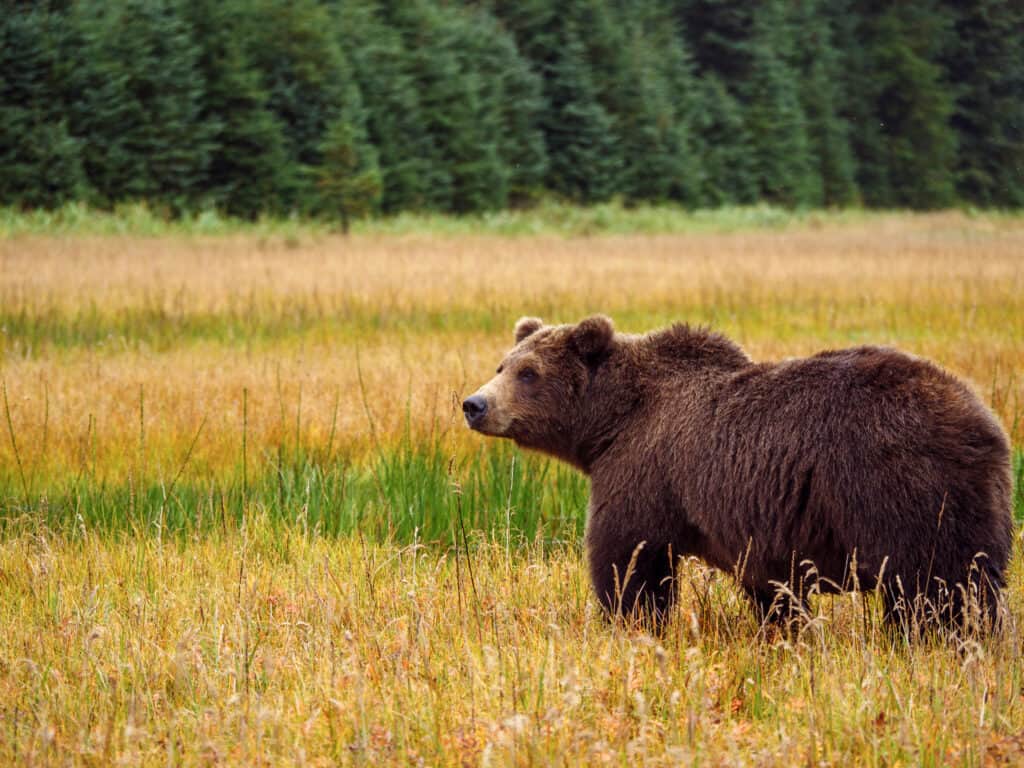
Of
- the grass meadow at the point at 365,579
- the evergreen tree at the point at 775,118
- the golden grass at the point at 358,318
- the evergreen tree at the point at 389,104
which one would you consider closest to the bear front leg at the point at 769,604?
the grass meadow at the point at 365,579

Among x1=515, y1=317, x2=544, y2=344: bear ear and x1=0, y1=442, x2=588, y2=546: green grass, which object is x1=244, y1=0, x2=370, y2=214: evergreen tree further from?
x1=515, y1=317, x2=544, y2=344: bear ear

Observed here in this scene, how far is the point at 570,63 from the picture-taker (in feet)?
152

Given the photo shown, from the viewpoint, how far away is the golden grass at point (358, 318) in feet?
29.7

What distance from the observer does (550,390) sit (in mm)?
5422

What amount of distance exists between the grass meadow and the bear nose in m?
0.39

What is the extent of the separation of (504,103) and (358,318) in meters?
30.7

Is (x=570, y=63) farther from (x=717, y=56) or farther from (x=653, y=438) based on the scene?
(x=653, y=438)

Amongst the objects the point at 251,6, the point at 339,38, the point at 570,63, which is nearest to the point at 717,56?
the point at 570,63

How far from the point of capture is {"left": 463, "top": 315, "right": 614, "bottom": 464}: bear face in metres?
5.34

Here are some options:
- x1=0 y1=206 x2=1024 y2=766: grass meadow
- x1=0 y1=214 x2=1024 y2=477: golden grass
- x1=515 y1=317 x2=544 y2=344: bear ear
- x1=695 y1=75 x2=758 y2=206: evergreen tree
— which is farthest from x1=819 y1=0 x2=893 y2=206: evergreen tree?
x1=515 y1=317 x2=544 y2=344: bear ear

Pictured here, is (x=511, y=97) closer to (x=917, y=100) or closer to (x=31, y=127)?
(x=31, y=127)

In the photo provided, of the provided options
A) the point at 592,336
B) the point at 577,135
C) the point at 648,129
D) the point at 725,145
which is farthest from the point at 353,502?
the point at 725,145

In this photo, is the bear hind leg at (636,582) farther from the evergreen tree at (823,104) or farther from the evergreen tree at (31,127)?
the evergreen tree at (823,104)

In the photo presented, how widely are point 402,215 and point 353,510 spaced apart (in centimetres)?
2850
